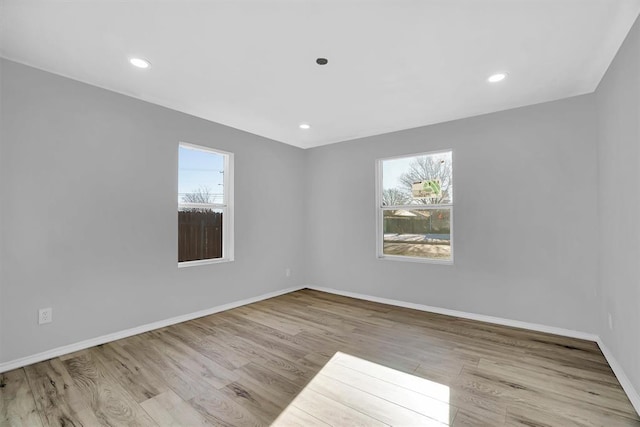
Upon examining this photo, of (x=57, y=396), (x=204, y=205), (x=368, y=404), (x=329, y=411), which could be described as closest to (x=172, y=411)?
(x=57, y=396)

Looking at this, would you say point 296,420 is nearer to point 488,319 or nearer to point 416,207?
point 488,319

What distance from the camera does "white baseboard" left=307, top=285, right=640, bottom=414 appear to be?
1.96 metres

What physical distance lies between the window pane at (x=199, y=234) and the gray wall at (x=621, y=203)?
158 inches

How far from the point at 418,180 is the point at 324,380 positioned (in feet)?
9.40

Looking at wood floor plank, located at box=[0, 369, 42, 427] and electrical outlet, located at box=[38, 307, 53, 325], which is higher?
electrical outlet, located at box=[38, 307, 53, 325]

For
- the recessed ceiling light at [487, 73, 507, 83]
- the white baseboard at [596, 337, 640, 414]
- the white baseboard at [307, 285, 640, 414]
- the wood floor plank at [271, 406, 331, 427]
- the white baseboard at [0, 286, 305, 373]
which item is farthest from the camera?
the recessed ceiling light at [487, 73, 507, 83]

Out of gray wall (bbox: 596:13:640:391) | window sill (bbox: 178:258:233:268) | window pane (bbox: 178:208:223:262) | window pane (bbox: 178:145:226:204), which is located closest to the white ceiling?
gray wall (bbox: 596:13:640:391)

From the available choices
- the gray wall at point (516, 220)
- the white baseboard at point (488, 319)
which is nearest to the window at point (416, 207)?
the gray wall at point (516, 220)

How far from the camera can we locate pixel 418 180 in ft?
13.1

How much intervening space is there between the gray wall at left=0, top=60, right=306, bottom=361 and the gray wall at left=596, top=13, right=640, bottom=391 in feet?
12.8

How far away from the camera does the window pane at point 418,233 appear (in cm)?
376

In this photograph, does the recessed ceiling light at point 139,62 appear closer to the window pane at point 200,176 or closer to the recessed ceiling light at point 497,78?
the window pane at point 200,176

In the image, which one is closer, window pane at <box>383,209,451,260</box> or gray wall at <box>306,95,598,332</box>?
Answer: gray wall at <box>306,95,598,332</box>

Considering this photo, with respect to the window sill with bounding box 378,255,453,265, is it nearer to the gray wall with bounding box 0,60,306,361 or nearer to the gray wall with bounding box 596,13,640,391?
the gray wall with bounding box 596,13,640,391
